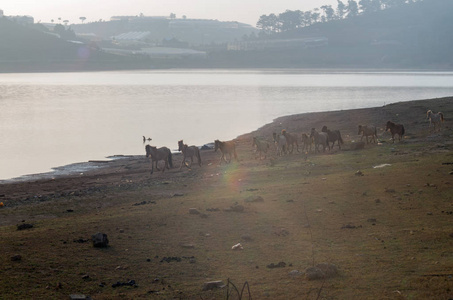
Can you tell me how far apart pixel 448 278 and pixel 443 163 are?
10.3 meters

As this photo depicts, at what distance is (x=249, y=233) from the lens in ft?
42.4

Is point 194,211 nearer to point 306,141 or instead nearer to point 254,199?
point 254,199

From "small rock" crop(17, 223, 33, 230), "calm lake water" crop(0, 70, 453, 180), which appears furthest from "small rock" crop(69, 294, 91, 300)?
"calm lake water" crop(0, 70, 453, 180)

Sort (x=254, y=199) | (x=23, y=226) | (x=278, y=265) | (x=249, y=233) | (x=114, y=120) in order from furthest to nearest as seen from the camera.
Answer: (x=114, y=120) → (x=254, y=199) → (x=23, y=226) → (x=249, y=233) → (x=278, y=265)

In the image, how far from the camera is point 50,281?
10.2 metres

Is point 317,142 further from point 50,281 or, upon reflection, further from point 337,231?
point 50,281

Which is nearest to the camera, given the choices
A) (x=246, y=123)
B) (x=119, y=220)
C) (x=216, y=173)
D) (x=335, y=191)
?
(x=119, y=220)

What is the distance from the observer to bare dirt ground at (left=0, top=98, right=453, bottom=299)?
9.88m

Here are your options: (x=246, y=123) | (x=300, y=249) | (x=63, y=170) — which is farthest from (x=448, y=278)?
(x=246, y=123)

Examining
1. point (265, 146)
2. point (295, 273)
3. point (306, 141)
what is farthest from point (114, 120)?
point (295, 273)

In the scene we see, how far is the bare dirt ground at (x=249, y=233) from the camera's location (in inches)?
389

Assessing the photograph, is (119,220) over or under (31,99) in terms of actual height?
under

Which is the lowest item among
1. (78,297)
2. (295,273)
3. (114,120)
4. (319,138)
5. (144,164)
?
(295,273)

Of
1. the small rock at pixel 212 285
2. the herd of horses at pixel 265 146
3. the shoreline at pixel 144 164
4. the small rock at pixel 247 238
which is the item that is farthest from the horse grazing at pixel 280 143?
the small rock at pixel 212 285
